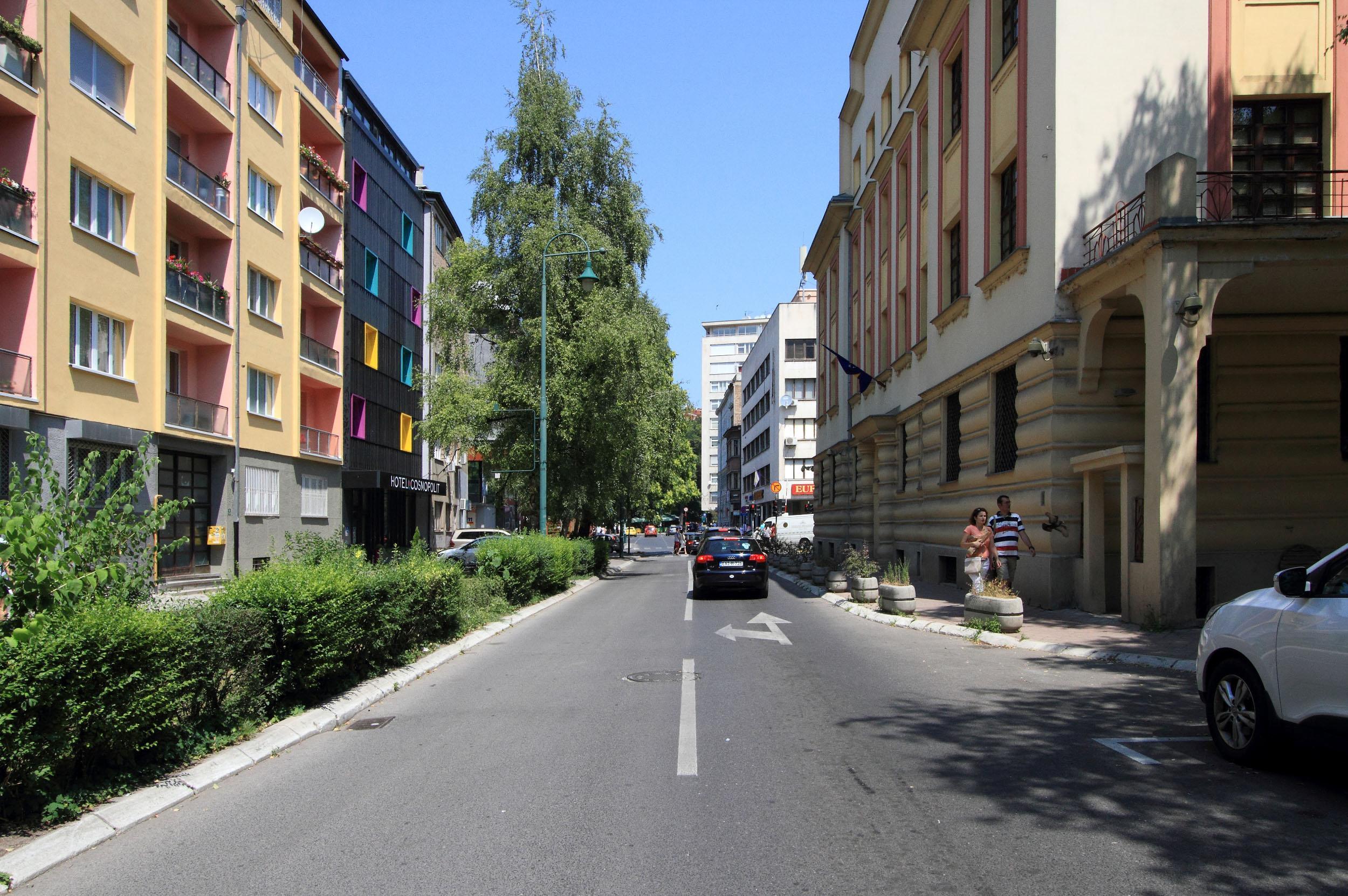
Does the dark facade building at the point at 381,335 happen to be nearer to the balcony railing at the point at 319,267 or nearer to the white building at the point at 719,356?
the balcony railing at the point at 319,267

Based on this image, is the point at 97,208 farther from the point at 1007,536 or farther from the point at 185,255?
the point at 1007,536

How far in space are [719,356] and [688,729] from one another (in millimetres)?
139345

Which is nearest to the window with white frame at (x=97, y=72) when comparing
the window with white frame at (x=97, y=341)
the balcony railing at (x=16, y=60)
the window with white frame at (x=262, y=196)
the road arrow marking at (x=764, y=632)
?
the balcony railing at (x=16, y=60)

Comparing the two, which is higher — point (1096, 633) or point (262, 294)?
point (262, 294)

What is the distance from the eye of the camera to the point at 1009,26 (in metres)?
18.7

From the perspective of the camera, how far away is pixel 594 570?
107 feet

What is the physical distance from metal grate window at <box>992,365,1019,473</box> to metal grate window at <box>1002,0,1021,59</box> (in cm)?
623

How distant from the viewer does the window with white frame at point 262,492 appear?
28219mm

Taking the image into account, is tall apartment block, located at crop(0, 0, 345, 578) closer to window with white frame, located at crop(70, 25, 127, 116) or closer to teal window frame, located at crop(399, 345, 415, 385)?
window with white frame, located at crop(70, 25, 127, 116)

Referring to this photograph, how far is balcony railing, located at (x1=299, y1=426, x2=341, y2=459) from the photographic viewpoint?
3247 cm

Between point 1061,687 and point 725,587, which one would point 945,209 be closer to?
point 725,587

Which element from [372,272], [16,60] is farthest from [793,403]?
[16,60]

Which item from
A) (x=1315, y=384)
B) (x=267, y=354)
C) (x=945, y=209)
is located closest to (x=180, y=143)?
(x=267, y=354)

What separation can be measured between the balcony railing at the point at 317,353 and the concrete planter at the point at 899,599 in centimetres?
2294
